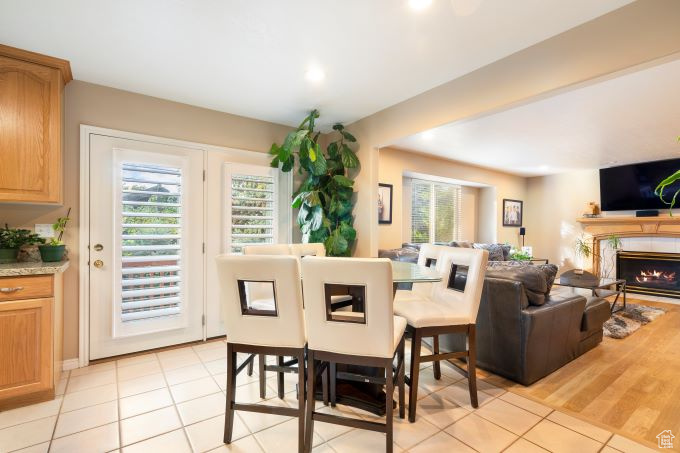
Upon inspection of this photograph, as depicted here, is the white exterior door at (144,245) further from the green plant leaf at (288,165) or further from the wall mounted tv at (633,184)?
the wall mounted tv at (633,184)

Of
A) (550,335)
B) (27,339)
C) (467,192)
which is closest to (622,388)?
(550,335)

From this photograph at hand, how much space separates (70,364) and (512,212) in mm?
8165

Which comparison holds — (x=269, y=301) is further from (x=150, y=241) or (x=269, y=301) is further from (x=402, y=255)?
(x=402, y=255)

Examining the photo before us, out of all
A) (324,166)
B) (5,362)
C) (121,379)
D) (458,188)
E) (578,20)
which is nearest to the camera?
(578,20)

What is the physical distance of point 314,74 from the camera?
8.72ft

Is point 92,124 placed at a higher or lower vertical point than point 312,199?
higher

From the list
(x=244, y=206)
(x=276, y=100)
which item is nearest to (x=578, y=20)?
(x=276, y=100)

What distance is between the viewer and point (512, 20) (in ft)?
6.46

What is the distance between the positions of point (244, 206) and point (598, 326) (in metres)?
3.99

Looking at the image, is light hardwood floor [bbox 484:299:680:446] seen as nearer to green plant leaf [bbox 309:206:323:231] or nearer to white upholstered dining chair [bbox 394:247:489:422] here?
white upholstered dining chair [bbox 394:247:489:422]

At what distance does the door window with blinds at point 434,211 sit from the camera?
599cm

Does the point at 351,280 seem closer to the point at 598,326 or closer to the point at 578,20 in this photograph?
the point at 578,20

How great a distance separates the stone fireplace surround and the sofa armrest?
177 inches

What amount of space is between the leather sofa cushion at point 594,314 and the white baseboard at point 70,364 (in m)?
4.67
